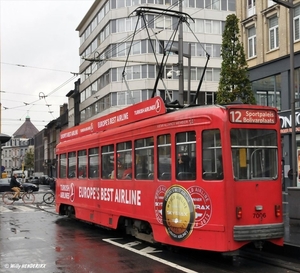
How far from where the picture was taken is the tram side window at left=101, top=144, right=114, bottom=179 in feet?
41.4

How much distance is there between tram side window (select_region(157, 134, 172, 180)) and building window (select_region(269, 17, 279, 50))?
64.1 ft

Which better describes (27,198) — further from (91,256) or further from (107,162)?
(91,256)

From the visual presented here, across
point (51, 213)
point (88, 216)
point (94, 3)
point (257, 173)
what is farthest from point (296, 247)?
point (94, 3)

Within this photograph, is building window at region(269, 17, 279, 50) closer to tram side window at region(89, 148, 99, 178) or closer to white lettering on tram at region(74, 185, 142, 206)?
tram side window at region(89, 148, 99, 178)

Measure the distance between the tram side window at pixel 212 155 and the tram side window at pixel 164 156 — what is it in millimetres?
1051

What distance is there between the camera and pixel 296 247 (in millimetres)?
9438

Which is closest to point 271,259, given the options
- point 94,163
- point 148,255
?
point 148,255

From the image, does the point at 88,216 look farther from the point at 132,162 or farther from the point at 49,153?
the point at 49,153

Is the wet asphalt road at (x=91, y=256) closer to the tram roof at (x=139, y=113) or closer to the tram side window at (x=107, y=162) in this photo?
the tram side window at (x=107, y=162)

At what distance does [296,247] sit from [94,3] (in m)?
49.4

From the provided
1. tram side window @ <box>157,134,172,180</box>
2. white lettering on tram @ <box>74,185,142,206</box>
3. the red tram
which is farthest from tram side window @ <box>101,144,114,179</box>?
tram side window @ <box>157,134,172,180</box>

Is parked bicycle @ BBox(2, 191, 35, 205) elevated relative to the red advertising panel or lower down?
lower down

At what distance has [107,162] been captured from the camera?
12.9 metres

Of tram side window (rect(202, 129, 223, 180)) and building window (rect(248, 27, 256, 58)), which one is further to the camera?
building window (rect(248, 27, 256, 58))
